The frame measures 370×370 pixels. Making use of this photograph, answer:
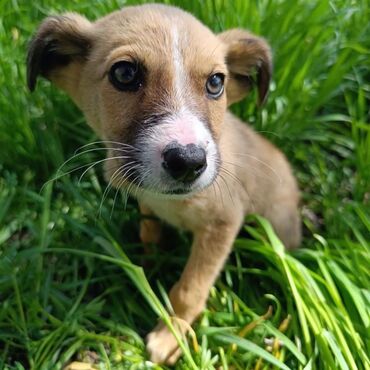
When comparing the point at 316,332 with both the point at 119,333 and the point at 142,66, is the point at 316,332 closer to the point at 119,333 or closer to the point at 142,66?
the point at 119,333

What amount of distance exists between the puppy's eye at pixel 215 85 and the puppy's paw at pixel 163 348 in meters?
1.26

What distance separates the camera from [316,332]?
111 inches

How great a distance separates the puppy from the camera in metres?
2.29

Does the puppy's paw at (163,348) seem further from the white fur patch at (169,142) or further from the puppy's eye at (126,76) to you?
the puppy's eye at (126,76)

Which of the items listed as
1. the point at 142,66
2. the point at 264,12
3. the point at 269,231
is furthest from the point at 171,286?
the point at 264,12

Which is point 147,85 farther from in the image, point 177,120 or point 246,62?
point 246,62

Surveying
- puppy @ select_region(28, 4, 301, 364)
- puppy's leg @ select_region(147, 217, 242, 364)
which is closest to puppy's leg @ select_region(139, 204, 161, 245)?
puppy @ select_region(28, 4, 301, 364)

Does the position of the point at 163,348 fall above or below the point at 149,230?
below

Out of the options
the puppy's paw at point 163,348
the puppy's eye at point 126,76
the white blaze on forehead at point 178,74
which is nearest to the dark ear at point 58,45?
the puppy's eye at point 126,76

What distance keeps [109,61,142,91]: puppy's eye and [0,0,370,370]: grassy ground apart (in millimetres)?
849

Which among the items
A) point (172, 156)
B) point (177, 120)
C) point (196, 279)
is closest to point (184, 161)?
point (172, 156)

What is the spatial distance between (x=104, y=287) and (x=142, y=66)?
144 cm

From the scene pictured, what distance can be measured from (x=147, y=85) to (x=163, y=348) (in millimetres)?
1366

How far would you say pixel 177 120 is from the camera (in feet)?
7.31
